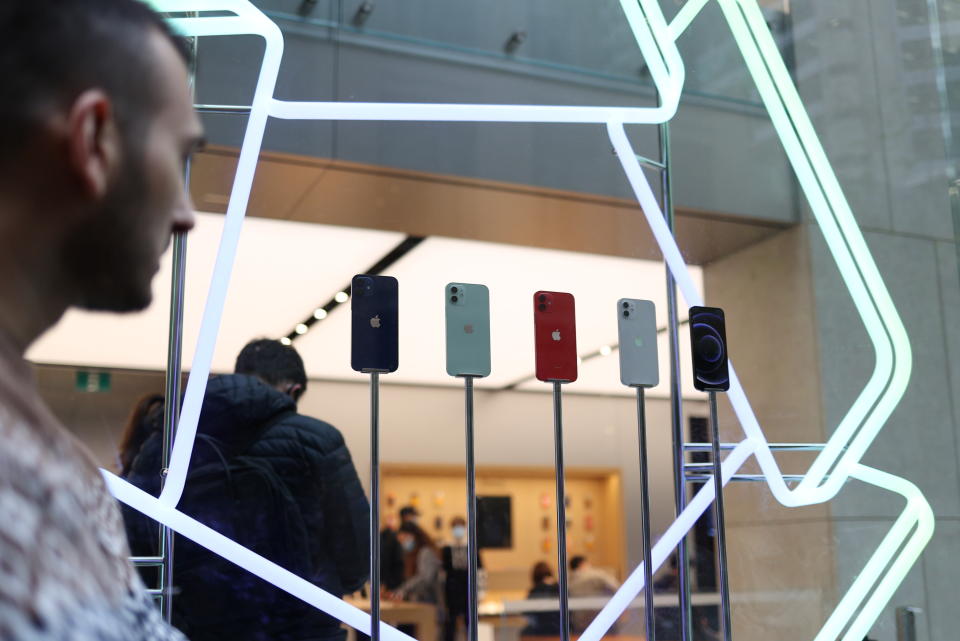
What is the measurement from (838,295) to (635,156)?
63 cm

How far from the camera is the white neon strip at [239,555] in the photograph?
1.78 meters

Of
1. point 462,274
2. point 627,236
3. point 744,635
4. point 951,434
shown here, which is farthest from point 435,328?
point 951,434

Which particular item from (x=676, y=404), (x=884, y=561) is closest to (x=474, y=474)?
(x=676, y=404)

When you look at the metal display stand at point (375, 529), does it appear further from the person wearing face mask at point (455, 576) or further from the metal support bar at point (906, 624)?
the metal support bar at point (906, 624)

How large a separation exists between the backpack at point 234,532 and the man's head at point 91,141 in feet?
4.70

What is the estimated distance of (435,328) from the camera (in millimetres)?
2045

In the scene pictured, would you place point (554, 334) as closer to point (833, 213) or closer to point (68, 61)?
point (833, 213)

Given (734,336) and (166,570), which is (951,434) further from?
(166,570)

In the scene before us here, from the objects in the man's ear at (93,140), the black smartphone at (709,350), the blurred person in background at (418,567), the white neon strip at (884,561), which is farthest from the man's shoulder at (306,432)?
the man's ear at (93,140)

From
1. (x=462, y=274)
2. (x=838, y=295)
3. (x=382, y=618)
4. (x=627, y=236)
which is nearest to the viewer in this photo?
(x=382, y=618)

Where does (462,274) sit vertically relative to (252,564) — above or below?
above

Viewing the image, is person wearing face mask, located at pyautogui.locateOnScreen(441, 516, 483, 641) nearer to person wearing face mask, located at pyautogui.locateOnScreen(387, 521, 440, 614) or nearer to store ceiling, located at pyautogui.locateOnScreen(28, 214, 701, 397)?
person wearing face mask, located at pyautogui.locateOnScreen(387, 521, 440, 614)

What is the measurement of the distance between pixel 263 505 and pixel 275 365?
255 millimetres

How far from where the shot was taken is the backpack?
181 centimetres
